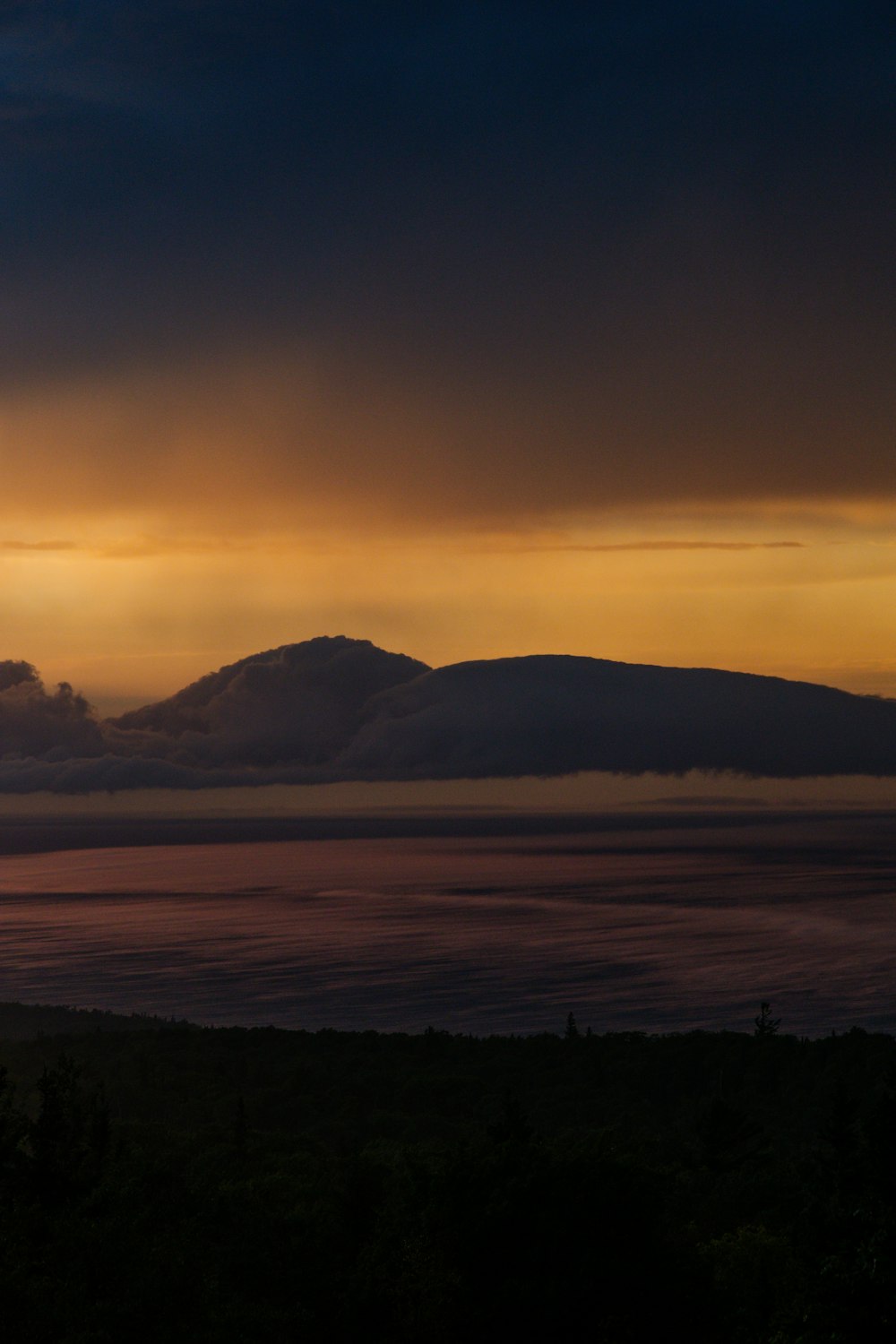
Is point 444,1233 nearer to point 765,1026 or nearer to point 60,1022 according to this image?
point 765,1026

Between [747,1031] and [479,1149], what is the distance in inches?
2782

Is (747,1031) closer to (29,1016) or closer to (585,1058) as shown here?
(585,1058)

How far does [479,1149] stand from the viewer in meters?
43.5

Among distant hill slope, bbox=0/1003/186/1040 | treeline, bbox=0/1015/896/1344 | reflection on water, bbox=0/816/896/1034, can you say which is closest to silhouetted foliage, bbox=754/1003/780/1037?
reflection on water, bbox=0/816/896/1034

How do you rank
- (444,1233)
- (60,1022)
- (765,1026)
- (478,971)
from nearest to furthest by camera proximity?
(444,1233) → (765,1026) → (60,1022) → (478,971)

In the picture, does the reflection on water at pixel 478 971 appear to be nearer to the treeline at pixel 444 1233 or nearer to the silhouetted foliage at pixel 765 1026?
the silhouetted foliage at pixel 765 1026

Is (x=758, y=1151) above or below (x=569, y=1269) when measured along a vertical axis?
below

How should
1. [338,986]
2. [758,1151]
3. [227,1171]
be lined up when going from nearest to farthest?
[227,1171] < [758,1151] < [338,986]

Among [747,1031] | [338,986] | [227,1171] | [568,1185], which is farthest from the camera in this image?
[338,986]

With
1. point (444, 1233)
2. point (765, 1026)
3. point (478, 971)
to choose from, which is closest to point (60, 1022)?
point (478, 971)

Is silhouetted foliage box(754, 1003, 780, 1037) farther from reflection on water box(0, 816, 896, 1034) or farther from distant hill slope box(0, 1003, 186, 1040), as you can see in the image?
distant hill slope box(0, 1003, 186, 1040)

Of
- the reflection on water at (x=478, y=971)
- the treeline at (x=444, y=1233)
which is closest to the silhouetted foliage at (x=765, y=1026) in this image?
the reflection on water at (x=478, y=971)

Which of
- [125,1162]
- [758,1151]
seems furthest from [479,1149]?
[758,1151]

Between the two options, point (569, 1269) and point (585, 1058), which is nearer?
point (569, 1269)
